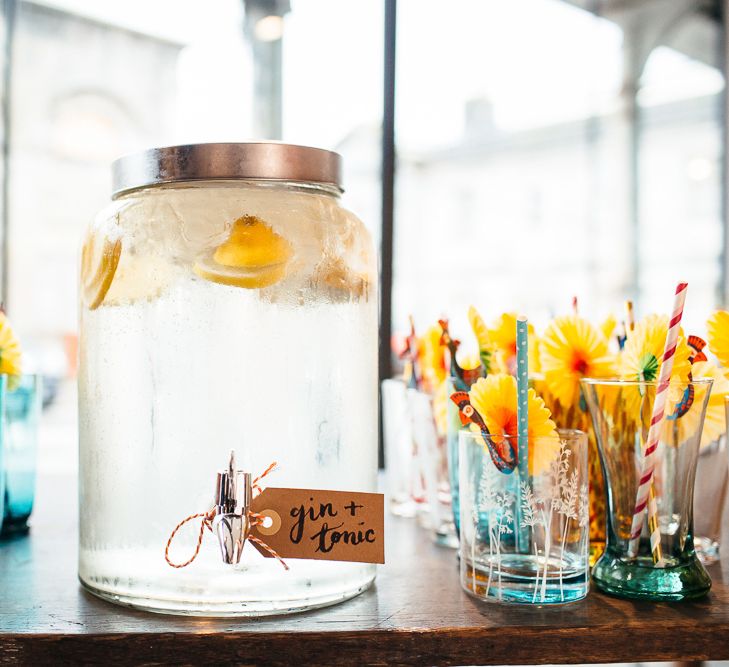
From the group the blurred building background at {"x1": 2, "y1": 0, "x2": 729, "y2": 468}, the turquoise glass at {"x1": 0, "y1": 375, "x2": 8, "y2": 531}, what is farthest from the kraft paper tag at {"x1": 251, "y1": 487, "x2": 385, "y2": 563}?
the blurred building background at {"x1": 2, "y1": 0, "x2": 729, "y2": 468}

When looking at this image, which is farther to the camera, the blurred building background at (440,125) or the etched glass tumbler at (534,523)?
the blurred building background at (440,125)

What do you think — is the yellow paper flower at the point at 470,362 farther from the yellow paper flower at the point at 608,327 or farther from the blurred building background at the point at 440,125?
the blurred building background at the point at 440,125

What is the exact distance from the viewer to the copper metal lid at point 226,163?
2.21ft

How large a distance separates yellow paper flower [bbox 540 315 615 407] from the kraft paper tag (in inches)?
9.9

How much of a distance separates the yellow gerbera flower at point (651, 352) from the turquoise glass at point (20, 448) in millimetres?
663

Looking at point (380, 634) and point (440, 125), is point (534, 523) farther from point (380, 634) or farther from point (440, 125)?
point (440, 125)

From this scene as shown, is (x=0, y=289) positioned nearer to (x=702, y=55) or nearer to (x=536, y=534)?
(x=536, y=534)

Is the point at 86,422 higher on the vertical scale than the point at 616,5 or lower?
lower

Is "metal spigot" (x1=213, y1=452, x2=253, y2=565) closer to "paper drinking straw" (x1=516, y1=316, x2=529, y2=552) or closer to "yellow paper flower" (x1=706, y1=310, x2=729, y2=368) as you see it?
"paper drinking straw" (x1=516, y1=316, x2=529, y2=552)

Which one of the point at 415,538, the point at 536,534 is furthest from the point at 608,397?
the point at 415,538

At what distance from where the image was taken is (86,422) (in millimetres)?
722

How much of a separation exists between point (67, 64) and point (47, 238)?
1.60ft

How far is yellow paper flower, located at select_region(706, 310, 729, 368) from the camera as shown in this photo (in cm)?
72

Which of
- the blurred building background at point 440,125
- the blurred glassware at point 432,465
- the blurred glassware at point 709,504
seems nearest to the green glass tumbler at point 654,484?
the blurred glassware at point 709,504
